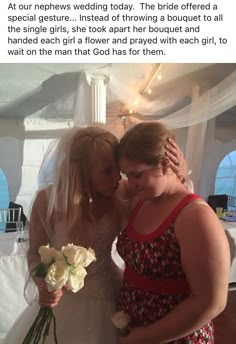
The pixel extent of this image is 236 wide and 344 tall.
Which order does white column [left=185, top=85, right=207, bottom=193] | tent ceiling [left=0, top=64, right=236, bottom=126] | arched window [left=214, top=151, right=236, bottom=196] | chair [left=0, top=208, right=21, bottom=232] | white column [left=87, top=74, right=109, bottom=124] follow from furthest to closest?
arched window [left=214, top=151, right=236, bottom=196]
white column [left=185, top=85, right=207, bottom=193]
chair [left=0, top=208, right=21, bottom=232]
tent ceiling [left=0, top=64, right=236, bottom=126]
white column [left=87, top=74, right=109, bottom=124]

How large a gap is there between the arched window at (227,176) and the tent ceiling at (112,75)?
5.88 feet

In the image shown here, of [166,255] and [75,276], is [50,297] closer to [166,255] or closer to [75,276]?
[75,276]

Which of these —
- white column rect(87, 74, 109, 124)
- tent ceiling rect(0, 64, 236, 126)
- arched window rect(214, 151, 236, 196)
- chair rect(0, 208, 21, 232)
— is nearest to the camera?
white column rect(87, 74, 109, 124)

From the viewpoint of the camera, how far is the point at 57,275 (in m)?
0.49

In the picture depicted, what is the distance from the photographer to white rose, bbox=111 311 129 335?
2.09 ft

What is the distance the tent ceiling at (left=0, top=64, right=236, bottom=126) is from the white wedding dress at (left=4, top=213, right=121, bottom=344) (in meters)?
1.74

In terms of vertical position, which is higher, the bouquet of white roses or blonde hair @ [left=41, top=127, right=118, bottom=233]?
blonde hair @ [left=41, top=127, right=118, bottom=233]

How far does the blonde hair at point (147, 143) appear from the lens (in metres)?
0.58

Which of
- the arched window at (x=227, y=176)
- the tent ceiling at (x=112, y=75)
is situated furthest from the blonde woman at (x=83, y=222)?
the arched window at (x=227, y=176)

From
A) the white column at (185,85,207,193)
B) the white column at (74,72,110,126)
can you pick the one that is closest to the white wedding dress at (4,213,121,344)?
the white column at (74,72,110,126)

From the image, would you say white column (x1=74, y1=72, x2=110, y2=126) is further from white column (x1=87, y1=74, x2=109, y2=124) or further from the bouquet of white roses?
the bouquet of white roses

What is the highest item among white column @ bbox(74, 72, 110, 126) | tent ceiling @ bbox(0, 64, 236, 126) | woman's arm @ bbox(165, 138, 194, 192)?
tent ceiling @ bbox(0, 64, 236, 126)

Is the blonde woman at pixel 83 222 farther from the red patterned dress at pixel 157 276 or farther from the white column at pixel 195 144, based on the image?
the white column at pixel 195 144
